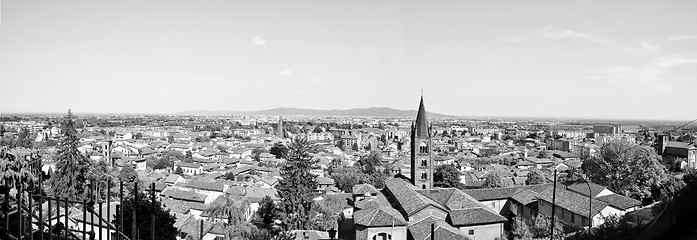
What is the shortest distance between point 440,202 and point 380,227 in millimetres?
5940

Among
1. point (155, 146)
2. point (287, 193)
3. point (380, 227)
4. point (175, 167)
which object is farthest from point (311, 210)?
point (155, 146)

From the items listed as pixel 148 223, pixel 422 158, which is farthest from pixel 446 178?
pixel 148 223

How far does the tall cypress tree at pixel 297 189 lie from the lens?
79.5 feet

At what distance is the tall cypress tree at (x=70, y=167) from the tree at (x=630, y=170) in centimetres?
3165

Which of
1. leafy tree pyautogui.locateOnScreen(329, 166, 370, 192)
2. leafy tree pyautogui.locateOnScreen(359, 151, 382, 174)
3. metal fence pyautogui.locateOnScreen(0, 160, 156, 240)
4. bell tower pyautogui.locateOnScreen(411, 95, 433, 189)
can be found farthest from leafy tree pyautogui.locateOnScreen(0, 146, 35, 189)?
leafy tree pyautogui.locateOnScreen(359, 151, 382, 174)

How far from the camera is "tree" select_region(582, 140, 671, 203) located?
1017 inches

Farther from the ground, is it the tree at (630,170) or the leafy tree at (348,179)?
the tree at (630,170)

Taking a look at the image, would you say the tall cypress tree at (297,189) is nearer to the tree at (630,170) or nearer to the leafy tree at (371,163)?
the tree at (630,170)

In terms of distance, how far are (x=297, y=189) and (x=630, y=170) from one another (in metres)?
21.6

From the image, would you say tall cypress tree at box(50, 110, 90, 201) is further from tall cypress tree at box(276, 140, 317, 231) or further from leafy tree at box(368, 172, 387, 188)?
leafy tree at box(368, 172, 387, 188)

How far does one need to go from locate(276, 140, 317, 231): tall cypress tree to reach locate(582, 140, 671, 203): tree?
1972 centimetres

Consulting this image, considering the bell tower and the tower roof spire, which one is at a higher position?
the tower roof spire

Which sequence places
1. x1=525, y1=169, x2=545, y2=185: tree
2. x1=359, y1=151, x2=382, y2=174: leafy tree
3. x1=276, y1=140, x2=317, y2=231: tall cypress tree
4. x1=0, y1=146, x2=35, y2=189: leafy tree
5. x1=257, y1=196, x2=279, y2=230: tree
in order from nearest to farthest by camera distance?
x1=0, y1=146, x2=35, y2=189: leafy tree, x1=276, y1=140, x2=317, y2=231: tall cypress tree, x1=257, y1=196, x2=279, y2=230: tree, x1=525, y1=169, x2=545, y2=185: tree, x1=359, y1=151, x2=382, y2=174: leafy tree

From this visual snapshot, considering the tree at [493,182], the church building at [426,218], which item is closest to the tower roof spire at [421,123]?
the church building at [426,218]
